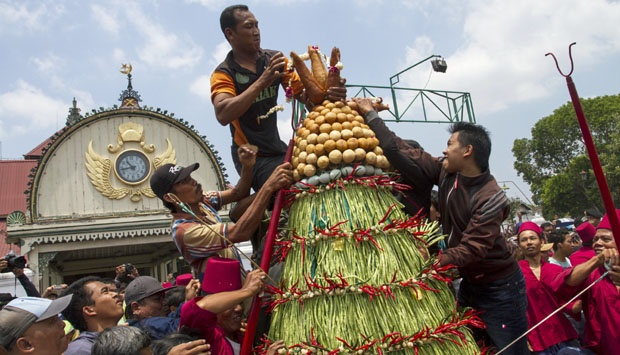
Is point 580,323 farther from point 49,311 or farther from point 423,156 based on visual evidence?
point 49,311

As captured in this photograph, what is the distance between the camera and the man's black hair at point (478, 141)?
315 centimetres

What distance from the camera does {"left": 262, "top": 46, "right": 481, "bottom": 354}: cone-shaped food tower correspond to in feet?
8.59

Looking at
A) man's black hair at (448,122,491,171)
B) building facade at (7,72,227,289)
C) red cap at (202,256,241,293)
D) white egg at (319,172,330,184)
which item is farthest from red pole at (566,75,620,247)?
building facade at (7,72,227,289)

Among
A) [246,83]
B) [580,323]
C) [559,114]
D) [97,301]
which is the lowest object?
[580,323]

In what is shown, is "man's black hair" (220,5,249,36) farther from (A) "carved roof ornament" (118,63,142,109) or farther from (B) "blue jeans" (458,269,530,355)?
(A) "carved roof ornament" (118,63,142,109)

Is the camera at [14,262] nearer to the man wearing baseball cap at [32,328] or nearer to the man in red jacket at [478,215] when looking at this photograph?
the man wearing baseball cap at [32,328]

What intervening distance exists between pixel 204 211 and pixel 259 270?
0.97m

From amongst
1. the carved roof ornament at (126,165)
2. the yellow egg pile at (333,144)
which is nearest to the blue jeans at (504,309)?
the yellow egg pile at (333,144)

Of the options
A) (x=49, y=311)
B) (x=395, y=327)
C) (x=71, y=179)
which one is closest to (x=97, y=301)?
(x=49, y=311)

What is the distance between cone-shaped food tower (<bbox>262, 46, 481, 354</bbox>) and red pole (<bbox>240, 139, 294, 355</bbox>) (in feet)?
0.25

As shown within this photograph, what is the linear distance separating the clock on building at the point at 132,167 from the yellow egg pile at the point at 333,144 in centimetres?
1473

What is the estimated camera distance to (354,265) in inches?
107

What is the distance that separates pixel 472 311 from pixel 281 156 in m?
1.86

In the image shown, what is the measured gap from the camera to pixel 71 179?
1628 cm
